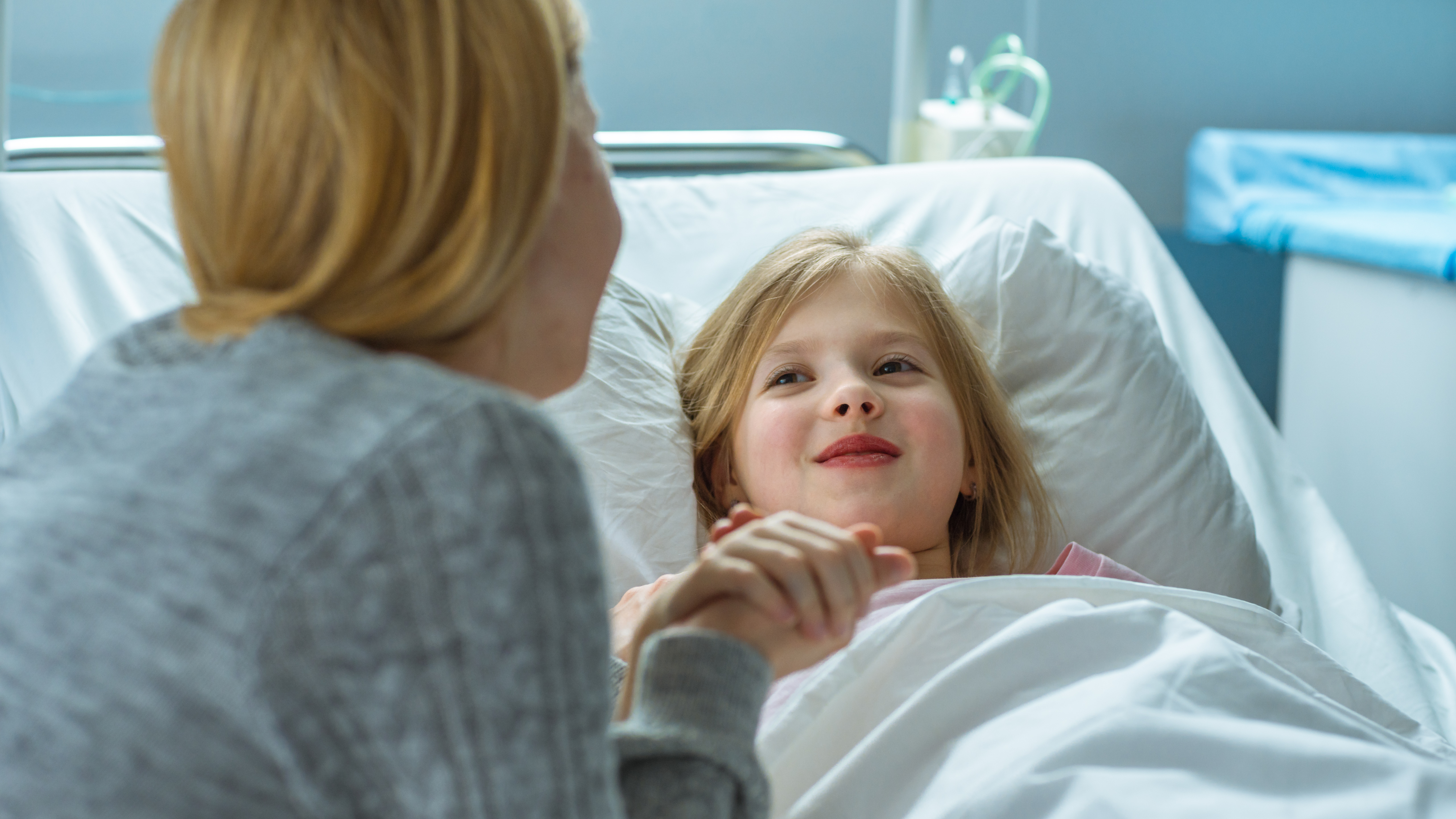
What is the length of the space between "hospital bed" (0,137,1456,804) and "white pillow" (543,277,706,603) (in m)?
0.23

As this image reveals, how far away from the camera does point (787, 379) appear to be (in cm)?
117

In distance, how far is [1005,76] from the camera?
276cm

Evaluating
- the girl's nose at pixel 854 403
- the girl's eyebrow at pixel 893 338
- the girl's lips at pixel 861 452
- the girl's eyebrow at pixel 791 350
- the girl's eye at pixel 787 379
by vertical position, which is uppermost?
the girl's eyebrow at pixel 893 338

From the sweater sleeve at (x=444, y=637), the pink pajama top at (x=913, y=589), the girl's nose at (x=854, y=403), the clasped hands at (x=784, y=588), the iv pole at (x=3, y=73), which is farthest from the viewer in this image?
the iv pole at (x=3, y=73)

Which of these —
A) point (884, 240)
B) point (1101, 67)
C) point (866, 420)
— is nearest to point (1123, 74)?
point (1101, 67)

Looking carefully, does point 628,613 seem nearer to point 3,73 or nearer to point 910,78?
point 3,73

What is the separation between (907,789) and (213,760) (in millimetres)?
458

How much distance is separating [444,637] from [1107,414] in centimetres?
100

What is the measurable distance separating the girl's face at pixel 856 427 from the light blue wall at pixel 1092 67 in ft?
5.26

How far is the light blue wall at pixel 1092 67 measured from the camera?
2.65 meters

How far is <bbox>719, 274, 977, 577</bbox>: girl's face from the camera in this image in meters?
1.07

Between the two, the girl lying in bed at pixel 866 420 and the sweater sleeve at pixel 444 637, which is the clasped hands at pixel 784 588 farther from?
the girl lying in bed at pixel 866 420

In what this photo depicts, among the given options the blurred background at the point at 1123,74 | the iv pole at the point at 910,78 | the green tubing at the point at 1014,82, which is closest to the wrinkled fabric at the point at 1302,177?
the blurred background at the point at 1123,74

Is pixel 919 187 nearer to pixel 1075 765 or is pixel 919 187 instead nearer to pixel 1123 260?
pixel 1123 260
